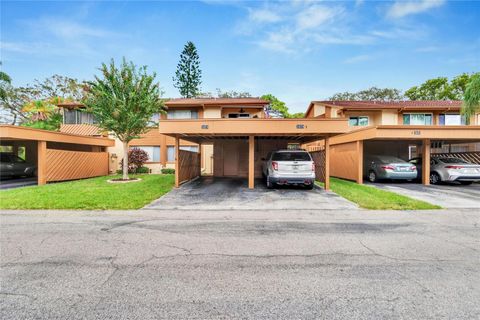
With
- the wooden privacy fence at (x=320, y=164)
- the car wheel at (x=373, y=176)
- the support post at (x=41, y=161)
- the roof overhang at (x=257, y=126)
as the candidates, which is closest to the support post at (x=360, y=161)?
Result: the car wheel at (x=373, y=176)

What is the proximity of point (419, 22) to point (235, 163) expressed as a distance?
51.7ft

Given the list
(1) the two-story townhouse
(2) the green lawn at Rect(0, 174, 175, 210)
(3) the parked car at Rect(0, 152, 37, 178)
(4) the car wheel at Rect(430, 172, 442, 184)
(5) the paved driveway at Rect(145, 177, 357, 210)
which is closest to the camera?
(2) the green lawn at Rect(0, 174, 175, 210)

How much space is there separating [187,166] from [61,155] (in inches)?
290

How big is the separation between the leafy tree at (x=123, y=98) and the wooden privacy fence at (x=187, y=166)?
125 inches

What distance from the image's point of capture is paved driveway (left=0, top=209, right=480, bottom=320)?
2502mm

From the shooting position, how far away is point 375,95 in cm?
3959

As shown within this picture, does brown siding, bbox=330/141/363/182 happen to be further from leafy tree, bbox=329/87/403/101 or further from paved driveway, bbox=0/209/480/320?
leafy tree, bbox=329/87/403/101

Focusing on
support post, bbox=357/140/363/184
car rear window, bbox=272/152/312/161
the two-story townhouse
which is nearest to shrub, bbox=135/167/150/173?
car rear window, bbox=272/152/312/161

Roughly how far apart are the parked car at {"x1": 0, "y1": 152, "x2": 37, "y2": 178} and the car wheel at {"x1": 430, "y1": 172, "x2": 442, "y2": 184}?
85.8 feet

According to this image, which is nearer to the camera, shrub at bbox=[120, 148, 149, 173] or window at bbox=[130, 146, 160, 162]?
shrub at bbox=[120, 148, 149, 173]

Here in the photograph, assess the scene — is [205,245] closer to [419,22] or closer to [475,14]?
[419,22]

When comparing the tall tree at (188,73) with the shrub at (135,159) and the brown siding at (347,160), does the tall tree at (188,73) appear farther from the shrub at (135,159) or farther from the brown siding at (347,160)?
the brown siding at (347,160)

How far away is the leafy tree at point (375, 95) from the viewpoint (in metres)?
38.0

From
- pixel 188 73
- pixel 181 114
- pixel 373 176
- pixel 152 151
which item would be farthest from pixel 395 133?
pixel 188 73
